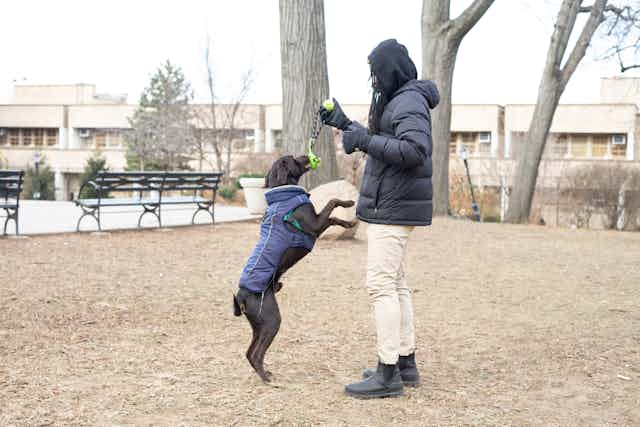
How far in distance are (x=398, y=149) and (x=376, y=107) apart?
0.45m

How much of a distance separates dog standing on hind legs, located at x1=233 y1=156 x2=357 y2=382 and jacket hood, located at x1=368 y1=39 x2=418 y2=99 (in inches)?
29.1

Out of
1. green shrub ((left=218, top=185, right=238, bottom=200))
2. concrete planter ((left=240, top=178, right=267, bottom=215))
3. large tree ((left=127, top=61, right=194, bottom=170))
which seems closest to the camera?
concrete planter ((left=240, top=178, right=267, bottom=215))

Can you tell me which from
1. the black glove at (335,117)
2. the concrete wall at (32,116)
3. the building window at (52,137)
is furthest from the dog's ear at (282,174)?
the building window at (52,137)

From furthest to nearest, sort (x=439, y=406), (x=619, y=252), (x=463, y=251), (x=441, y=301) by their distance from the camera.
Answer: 1. (x=619, y=252)
2. (x=463, y=251)
3. (x=441, y=301)
4. (x=439, y=406)

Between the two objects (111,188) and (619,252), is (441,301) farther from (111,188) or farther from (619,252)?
(111,188)

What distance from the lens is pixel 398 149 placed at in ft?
13.3

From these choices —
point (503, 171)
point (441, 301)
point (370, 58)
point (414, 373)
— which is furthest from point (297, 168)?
point (503, 171)

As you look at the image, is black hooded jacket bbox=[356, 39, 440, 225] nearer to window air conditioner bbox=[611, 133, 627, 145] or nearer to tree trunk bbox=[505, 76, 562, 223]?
tree trunk bbox=[505, 76, 562, 223]

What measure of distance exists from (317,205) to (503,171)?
2938 centimetres

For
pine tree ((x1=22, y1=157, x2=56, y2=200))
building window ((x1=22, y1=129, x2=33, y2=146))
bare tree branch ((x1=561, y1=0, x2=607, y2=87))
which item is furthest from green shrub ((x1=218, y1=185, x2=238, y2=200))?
building window ((x1=22, y1=129, x2=33, y2=146))

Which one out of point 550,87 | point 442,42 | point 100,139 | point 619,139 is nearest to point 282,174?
point 442,42

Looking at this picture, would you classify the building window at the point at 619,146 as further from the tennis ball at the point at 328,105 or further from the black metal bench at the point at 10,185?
the tennis ball at the point at 328,105

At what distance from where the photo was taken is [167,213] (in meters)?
15.8

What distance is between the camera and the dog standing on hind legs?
14.5ft
